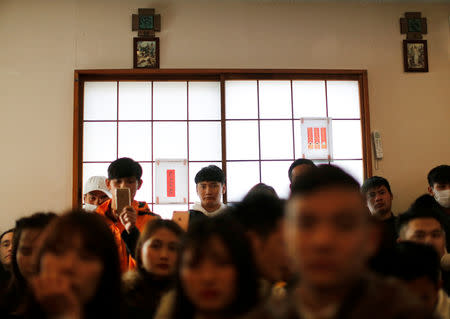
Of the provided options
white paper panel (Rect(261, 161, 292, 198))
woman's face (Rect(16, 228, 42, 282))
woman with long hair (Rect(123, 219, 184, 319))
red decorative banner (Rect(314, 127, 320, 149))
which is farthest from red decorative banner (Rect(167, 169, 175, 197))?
woman's face (Rect(16, 228, 42, 282))

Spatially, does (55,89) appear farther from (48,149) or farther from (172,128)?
(172,128)

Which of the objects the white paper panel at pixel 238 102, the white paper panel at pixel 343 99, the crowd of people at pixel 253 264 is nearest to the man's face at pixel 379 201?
the crowd of people at pixel 253 264

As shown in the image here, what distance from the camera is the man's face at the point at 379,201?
316 cm

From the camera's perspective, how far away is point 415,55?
4422mm

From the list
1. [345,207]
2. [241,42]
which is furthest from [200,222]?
[241,42]

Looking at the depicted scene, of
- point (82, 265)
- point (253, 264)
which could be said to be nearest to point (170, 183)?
point (82, 265)

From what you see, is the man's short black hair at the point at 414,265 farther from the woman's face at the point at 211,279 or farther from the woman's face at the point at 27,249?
the woman's face at the point at 27,249

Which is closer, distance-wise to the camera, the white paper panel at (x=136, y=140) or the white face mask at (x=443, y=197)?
the white face mask at (x=443, y=197)

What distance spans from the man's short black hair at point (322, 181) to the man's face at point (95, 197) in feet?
9.85

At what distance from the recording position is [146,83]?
4312 mm

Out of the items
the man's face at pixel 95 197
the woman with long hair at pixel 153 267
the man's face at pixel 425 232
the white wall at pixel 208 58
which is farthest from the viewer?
the white wall at pixel 208 58

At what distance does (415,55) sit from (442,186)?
1.56 metres

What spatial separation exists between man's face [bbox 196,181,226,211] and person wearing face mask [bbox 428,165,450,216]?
1.52 meters

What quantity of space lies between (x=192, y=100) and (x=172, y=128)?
0.31 metres
